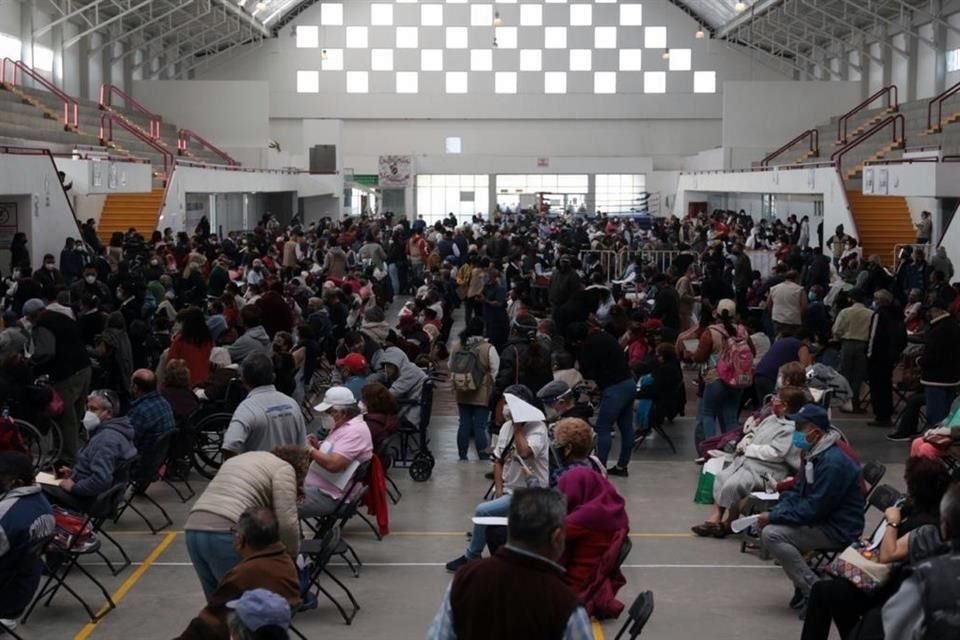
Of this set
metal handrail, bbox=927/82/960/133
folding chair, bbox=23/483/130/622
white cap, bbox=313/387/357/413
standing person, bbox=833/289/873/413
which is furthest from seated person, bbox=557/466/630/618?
metal handrail, bbox=927/82/960/133

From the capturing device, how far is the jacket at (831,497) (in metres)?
7.89

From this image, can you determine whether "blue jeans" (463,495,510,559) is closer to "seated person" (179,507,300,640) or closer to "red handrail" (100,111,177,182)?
"seated person" (179,507,300,640)

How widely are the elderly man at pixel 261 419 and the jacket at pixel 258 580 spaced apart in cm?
207

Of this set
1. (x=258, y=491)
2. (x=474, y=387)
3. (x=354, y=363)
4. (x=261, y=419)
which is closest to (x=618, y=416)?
(x=474, y=387)

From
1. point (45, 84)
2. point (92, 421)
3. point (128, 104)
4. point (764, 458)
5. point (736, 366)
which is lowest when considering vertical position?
point (764, 458)

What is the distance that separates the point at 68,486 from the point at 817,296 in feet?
40.2

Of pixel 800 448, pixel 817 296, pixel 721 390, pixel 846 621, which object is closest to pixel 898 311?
pixel 721 390

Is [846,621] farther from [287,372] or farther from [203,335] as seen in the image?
[203,335]

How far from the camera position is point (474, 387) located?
1233 centimetres

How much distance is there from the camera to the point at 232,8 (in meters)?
47.0

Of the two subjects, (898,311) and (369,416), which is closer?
(369,416)

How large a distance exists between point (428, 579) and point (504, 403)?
2.65m

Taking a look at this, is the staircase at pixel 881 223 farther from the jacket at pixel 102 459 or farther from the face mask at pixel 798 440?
the jacket at pixel 102 459

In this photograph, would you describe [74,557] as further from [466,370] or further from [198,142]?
[198,142]
